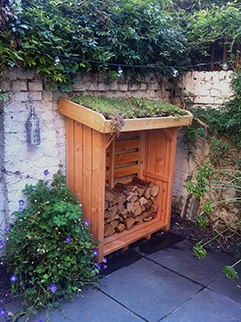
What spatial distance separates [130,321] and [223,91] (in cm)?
336

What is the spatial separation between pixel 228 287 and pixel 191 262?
1.96ft

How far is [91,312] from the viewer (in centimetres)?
281

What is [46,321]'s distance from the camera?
2.66 m

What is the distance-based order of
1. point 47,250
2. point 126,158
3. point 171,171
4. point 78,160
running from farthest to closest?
point 126,158 → point 171,171 → point 78,160 → point 47,250

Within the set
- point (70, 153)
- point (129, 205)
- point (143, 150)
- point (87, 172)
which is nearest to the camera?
point (87, 172)

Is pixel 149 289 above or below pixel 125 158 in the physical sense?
below

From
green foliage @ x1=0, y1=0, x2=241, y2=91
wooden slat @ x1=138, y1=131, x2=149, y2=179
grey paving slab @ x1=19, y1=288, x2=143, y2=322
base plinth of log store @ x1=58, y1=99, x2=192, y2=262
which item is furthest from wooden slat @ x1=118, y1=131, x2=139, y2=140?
grey paving slab @ x1=19, y1=288, x2=143, y2=322

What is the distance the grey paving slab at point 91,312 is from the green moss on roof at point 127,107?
1.92 m

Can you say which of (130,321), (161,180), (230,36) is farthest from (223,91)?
(130,321)

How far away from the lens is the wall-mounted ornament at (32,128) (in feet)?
10.6

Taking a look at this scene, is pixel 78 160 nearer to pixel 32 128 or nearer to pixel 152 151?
pixel 32 128

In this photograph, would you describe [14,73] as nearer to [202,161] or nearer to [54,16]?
[54,16]

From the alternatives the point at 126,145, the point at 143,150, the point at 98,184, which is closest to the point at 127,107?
the point at 98,184

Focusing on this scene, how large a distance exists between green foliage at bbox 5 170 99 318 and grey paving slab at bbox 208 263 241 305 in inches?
54.6
